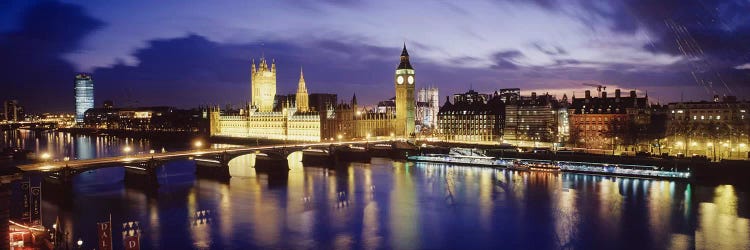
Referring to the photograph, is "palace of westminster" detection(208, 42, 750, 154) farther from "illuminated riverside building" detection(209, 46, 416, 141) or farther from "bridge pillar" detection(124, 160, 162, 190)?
"bridge pillar" detection(124, 160, 162, 190)

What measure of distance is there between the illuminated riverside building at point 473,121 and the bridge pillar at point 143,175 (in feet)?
163

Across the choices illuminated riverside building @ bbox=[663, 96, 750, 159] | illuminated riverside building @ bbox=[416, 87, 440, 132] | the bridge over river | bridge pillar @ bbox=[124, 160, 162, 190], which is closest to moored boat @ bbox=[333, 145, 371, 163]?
the bridge over river

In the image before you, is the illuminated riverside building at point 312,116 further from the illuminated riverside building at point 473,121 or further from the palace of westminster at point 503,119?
the illuminated riverside building at point 473,121

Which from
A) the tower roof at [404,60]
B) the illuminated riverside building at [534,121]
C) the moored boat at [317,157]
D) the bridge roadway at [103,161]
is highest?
the tower roof at [404,60]

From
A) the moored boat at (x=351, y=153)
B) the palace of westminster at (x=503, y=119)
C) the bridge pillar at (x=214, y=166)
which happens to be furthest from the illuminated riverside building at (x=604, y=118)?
the bridge pillar at (x=214, y=166)

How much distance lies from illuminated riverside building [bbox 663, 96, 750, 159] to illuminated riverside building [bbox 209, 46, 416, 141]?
44683 mm

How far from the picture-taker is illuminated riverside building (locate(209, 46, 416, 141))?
9512 cm

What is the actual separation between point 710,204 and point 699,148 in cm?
2250

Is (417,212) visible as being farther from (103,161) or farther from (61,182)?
(61,182)

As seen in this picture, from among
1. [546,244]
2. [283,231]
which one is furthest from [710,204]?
[283,231]

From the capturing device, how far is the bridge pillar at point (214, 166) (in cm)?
5412

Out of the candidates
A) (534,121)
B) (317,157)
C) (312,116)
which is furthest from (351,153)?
(534,121)

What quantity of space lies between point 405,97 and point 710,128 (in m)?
53.4

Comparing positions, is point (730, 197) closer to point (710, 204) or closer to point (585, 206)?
point (710, 204)
